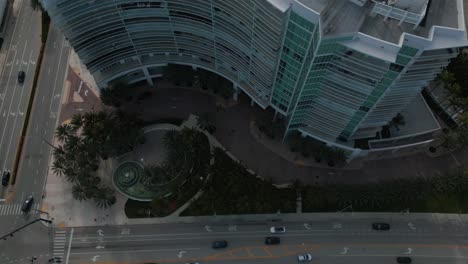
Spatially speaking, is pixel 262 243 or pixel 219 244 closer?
pixel 219 244

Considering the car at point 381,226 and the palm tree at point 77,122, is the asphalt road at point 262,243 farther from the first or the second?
the palm tree at point 77,122

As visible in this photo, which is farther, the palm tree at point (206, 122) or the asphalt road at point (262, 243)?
the palm tree at point (206, 122)

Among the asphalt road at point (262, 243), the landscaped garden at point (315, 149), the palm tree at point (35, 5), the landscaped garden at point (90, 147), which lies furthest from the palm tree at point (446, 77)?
the palm tree at point (35, 5)

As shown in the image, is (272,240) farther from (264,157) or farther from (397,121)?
(397,121)

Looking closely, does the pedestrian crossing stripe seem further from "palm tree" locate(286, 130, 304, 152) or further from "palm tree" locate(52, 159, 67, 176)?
"palm tree" locate(286, 130, 304, 152)

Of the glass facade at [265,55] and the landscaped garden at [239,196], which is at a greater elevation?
the glass facade at [265,55]

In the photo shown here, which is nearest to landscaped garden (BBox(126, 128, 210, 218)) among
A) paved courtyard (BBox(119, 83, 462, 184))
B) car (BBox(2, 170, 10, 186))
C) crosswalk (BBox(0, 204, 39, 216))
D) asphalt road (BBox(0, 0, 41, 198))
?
paved courtyard (BBox(119, 83, 462, 184))

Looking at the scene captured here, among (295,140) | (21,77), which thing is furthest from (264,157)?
(21,77)
